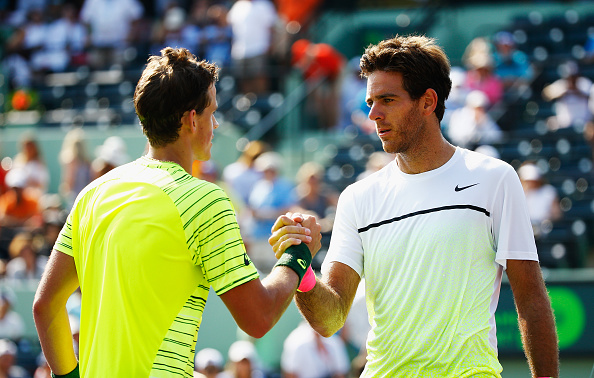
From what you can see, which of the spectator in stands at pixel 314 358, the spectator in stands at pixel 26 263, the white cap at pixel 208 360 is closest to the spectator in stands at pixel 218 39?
the spectator in stands at pixel 26 263

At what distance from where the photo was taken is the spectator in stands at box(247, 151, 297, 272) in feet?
32.7

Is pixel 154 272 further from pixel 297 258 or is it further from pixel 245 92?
pixel 245 92

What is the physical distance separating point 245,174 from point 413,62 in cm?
730

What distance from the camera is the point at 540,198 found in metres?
9.20

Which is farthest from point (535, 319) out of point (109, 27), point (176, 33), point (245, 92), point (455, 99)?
point (109, 27)

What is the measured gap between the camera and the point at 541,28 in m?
13.5

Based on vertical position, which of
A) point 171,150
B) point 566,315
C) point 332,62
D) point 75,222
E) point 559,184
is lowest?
point 566,315

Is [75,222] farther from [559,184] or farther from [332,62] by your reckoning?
[332,62]

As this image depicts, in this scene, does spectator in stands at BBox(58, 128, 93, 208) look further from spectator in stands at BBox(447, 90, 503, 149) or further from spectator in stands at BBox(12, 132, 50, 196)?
spectator in stands at BBox(447, 90, 503, 149)

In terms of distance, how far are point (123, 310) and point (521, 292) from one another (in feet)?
5.08

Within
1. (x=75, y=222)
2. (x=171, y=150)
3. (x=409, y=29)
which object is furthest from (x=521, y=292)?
(x=409, y=29)

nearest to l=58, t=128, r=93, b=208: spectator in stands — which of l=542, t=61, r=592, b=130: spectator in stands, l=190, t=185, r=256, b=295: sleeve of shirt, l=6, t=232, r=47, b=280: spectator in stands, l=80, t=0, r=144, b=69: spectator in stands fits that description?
l=6, t=232, r=47, b=280: spectator in stands

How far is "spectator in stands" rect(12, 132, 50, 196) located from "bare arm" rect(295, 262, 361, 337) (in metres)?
9.11

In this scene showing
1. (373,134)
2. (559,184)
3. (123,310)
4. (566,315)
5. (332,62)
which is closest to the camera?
(123,310)
